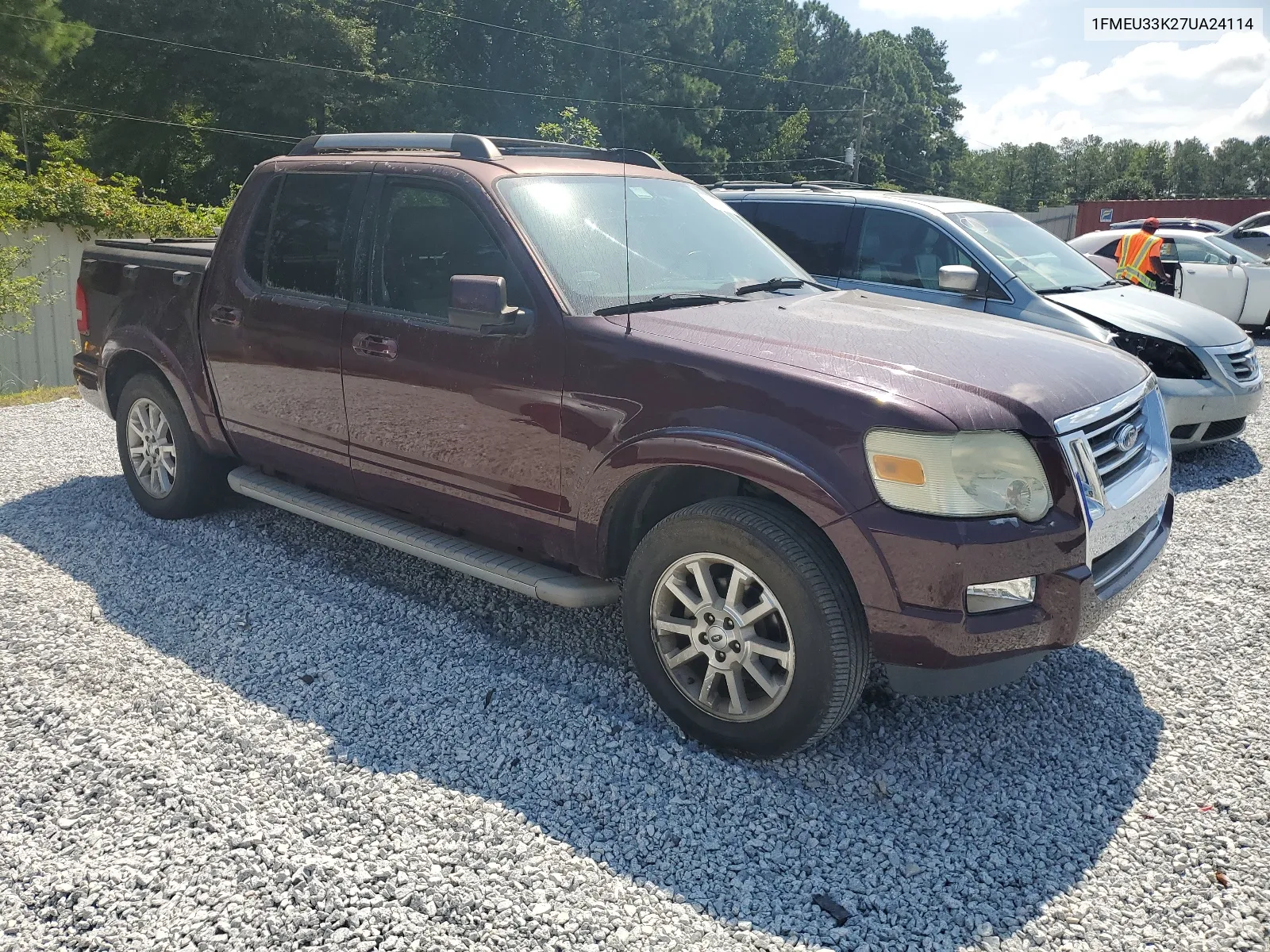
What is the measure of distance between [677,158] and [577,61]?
20.0ft

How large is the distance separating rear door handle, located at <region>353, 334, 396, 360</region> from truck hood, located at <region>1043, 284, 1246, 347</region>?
496cm

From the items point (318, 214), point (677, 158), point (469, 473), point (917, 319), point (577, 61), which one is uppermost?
point (577, 61)

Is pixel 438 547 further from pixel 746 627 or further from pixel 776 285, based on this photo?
pixel 776 285

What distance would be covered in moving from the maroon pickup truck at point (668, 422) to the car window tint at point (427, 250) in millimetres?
12

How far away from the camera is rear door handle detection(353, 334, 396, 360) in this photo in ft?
13.9

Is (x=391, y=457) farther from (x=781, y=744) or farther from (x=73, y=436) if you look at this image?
(x=73, y=436)

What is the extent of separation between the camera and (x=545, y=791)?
3.24 metres

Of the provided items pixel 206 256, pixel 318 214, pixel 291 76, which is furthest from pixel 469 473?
pixel 291 76

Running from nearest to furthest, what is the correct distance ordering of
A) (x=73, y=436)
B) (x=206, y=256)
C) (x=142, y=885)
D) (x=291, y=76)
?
(x=142, y=885) → (x=206, y=256) → (x=73, y=436) → (x=291, y=76)

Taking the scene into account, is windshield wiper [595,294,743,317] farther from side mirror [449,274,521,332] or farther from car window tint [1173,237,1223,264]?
car window tint [1173,237,1223,264]

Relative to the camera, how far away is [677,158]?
152ft

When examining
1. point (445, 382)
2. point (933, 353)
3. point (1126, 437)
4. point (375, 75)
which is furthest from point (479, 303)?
point (375, 75)

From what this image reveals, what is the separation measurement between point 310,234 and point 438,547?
5.56 ft

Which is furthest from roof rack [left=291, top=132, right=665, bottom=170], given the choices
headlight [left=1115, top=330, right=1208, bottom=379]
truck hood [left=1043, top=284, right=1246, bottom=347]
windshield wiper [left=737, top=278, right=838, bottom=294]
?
headlight [left=1115, top=330, right=1208, bottom=379]
